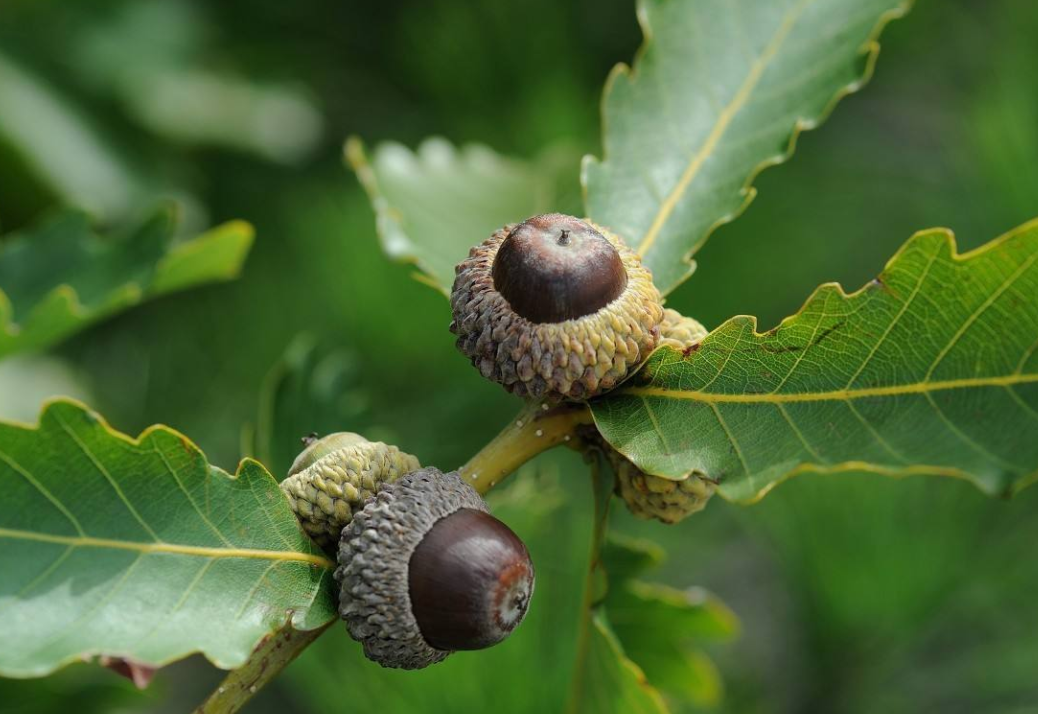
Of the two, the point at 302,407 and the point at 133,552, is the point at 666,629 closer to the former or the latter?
the point at 302,407

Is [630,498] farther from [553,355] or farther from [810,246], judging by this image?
[810,246]

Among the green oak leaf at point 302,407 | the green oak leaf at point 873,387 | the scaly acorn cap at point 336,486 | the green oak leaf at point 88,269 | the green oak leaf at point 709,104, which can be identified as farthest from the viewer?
the green oak leaf at point 302,407

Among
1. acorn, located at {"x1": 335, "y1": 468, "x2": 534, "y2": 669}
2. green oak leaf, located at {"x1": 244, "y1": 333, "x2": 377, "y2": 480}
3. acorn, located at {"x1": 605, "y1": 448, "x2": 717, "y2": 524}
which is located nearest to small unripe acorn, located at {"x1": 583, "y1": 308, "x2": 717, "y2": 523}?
acorn, located at {"x1": 605, "y1": 448, "x2": 717, "y2": 524}

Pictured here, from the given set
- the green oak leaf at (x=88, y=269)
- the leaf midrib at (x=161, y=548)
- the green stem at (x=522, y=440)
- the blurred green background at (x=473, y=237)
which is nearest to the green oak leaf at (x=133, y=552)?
the leaf midrib at (x=161, y=548)

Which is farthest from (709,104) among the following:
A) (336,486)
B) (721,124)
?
(336,486)

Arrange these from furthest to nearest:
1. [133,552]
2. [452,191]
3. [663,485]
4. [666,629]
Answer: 1. [452,191]
2. [666,629]
3. [663,485]
4. [133,552]

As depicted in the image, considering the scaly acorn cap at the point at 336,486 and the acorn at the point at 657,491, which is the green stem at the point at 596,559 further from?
the scaly acorn cap at the point at 336,486

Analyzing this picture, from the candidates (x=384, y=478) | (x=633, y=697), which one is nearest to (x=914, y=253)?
(x=384, y=478)

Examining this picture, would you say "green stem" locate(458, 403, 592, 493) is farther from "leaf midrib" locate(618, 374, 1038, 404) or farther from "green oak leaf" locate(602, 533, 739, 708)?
"green oak leaf" locate(602, 533, 739, 708)
